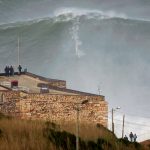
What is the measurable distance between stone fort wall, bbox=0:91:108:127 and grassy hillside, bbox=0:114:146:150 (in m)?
3.77

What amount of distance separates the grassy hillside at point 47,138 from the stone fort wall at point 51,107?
148 inches

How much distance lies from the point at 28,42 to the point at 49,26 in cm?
1006

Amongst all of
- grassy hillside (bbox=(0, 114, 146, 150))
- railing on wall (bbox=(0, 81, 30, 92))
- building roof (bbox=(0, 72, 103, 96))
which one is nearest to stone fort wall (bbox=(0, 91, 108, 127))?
railing on wall (bbox=(0, 81, 30, 92))

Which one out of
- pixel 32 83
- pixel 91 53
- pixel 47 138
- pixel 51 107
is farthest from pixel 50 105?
pixel 91 53

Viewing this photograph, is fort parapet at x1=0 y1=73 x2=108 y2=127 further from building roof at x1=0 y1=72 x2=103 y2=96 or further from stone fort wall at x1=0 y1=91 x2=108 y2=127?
building roof at x1=0 y1=72 x2=103 y2=96

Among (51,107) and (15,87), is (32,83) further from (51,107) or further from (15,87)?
(51,107)

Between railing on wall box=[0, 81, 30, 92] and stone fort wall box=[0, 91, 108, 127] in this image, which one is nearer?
stone fort wall box=[0, 91, 108, 127]

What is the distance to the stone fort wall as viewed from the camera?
28.4 metres

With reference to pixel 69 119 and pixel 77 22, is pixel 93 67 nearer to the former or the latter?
pixel 77 22

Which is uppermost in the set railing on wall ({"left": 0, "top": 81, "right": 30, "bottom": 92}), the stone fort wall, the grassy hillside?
railing on wall ({"left": 0, "top": 81, "right": 30, "bottom": 92})

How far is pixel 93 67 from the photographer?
232 ft

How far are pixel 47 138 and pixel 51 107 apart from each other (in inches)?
347

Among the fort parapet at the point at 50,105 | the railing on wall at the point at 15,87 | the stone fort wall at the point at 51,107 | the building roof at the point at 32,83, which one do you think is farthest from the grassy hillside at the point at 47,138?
the building roof at the point at 32,83

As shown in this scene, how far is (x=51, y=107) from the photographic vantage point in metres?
29.3
